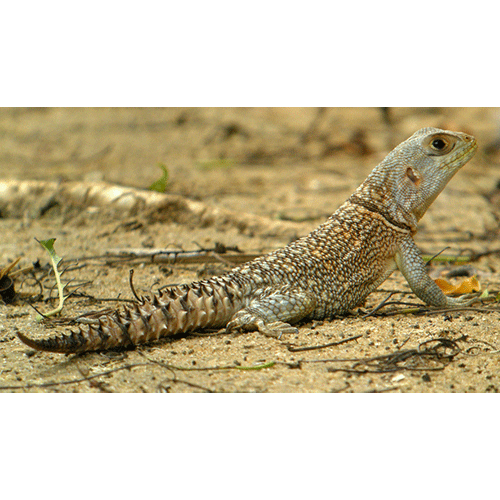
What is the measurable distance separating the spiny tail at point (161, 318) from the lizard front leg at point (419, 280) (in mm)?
1470

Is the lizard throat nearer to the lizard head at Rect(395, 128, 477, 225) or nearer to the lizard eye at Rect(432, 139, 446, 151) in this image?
the lizard head at Rect(395, 128, 477, 225)

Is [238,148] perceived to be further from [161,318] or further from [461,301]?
[161,318]

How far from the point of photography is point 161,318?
378cm

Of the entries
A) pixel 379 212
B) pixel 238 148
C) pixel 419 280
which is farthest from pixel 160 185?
pixel 238 148

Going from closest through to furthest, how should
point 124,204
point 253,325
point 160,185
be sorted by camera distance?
point 253,325 → point 160,185 → point 124,204

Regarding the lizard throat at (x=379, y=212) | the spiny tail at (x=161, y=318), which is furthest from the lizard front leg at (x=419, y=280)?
the spiny tail at (x=161, y=318)

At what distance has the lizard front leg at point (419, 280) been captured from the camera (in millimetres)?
4469

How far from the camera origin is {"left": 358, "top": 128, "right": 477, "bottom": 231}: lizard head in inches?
185

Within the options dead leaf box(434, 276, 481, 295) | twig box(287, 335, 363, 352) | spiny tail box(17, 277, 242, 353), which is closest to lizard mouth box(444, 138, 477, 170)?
dead leaf box(434, 276, 481, 295)

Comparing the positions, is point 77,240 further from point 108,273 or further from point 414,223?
point 414,223

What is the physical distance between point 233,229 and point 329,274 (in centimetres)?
257

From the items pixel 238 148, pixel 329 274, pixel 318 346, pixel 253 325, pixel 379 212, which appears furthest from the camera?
pixel 238 148

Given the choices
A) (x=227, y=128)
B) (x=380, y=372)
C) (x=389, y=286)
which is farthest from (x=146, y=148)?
(x=380, y=372)

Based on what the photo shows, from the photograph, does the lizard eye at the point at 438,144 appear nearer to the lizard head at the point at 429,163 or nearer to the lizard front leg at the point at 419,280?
the lizard head at the point at 429,163
